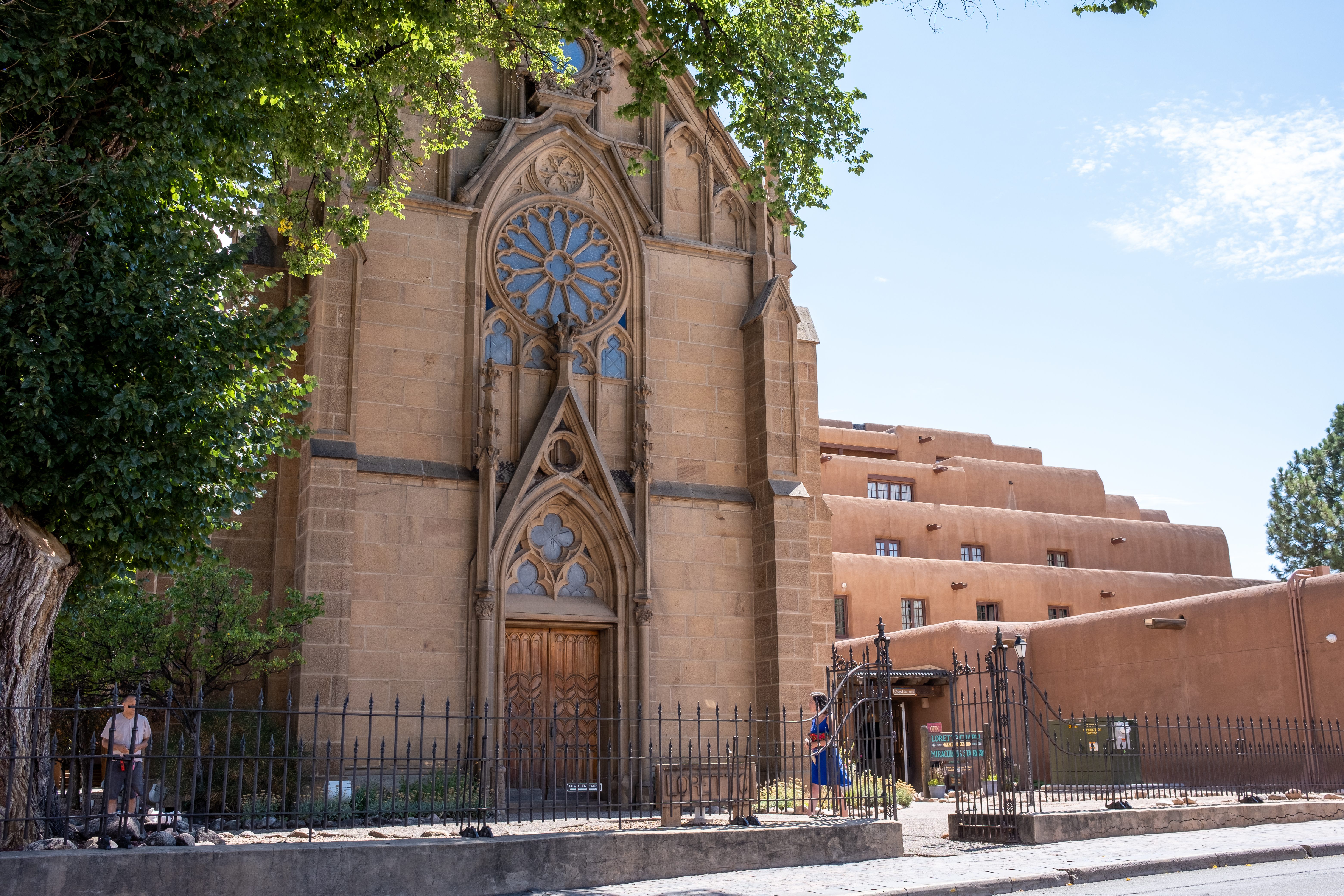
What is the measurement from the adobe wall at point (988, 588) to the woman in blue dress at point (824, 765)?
1956cm

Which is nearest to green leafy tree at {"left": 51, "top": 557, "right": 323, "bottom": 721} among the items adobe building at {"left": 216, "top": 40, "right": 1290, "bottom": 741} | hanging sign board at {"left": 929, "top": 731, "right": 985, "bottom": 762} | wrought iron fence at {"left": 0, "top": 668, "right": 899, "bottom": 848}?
wrought iron fence at {"left": 0, "top": 668, "right": 899, "bottom": 848}

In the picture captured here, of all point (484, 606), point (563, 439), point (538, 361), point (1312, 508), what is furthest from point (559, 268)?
point (1312, 508)

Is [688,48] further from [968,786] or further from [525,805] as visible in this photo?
[968,786]

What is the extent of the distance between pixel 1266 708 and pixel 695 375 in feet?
41.3

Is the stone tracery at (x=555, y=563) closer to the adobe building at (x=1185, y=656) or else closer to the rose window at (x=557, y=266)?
the rose window at (x=557, y=266)

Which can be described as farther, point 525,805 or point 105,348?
point 525,805

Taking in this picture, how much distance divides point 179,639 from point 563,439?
19.4 feet

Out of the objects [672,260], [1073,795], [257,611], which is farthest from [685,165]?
[1073,795]

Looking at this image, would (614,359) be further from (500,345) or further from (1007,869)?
(1007,869)

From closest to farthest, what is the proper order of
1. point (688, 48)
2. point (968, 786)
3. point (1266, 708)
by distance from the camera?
point (688, 48)
point (1266, 708)
point (968, 786)

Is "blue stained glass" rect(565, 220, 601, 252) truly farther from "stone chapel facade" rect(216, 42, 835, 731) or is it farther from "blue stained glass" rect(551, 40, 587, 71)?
"blue stained glass" rect(551, 40, 587, 71)

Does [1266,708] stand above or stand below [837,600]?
below

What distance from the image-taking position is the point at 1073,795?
1739 cm

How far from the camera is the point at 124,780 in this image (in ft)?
29.8
